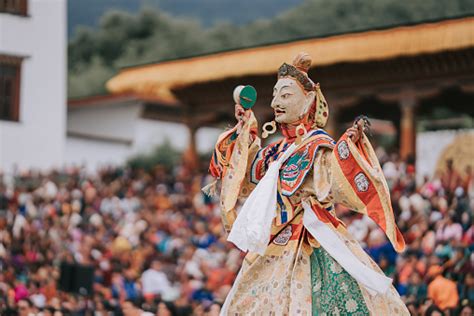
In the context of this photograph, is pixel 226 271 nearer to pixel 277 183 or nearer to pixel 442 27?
pixel 442 27

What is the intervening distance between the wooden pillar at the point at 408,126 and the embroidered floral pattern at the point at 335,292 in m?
11.0

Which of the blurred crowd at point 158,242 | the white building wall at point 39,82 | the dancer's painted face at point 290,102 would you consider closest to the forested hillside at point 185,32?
the white building wall at point 39,82

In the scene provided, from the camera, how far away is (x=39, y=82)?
23797 millimetres

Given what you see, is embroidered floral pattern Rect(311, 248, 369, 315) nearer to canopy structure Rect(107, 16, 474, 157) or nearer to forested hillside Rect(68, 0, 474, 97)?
canopy structure Rect(107, 16, 474, 157)

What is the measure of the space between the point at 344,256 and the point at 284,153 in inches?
28.3

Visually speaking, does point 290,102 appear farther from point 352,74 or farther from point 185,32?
point 185,32

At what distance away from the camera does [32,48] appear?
2362 cm

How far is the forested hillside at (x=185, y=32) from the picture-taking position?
116ft

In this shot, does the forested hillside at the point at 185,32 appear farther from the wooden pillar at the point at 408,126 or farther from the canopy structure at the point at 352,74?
the wooden pillar at the point at 408,126

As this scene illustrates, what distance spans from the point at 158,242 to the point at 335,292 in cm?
978

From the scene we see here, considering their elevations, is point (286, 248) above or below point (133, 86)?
below

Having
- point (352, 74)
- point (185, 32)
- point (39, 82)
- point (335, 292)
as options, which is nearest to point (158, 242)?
point (352, 74)

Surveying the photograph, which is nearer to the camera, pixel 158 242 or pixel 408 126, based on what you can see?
Result: pixel 158 242

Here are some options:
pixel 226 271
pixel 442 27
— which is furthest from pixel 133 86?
pixel 226 271
